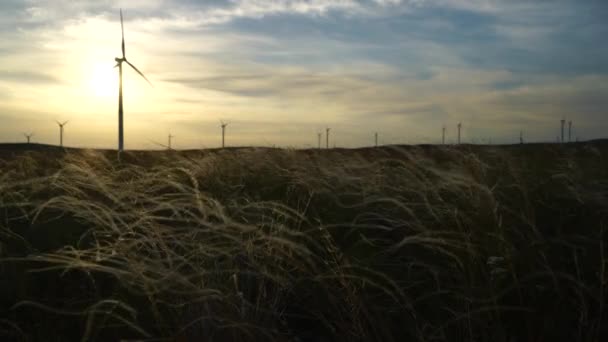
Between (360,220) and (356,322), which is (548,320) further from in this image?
(360,220)

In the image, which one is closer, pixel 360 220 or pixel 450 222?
pixel 450 222

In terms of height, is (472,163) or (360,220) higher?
(472,163)

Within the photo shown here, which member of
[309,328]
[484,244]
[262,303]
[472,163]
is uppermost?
[472,163]

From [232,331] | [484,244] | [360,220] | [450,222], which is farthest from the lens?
[360,220]

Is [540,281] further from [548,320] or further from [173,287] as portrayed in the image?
[173,287]

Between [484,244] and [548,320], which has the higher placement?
[484,244]

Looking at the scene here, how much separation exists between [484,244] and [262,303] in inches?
73.8

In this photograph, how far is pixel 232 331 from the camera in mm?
3193

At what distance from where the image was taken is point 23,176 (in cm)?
1121

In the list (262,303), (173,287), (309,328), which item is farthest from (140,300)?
(309,328)

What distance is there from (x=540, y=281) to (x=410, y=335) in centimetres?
110

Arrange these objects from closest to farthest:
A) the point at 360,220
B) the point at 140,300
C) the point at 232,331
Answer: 1. the point at 232,331
2. the point at 140,300
3. the point at 360,220

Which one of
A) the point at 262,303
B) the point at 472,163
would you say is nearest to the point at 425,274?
the point at 262,303

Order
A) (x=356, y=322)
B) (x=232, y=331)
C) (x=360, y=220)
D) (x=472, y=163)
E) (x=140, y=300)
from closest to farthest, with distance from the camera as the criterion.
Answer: (x=232, y=331) < (x=356, y=322) < (x=140, y=300) < (x=360, y=220) < (x=472, y=163)
